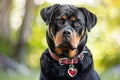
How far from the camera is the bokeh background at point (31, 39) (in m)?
2.40

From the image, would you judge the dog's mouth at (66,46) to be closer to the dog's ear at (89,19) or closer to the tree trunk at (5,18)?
the dog's ear at (89,19)

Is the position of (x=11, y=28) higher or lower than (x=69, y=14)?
higher

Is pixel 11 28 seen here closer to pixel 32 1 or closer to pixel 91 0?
pixel 32 1

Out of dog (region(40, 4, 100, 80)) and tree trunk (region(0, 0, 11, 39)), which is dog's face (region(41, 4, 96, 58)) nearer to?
dog (region(40, 4, 100, 80))

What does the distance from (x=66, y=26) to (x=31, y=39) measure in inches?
25.0

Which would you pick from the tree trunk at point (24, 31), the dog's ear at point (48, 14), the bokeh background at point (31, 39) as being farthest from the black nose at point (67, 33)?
the tree trunk at point (24, 31)

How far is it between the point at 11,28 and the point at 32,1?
0.69 feet

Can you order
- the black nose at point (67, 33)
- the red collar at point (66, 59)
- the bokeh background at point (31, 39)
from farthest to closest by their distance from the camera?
1. the bokeh background at point (31, 39)
2. the red collar at point (66, 59)
3. the black nose at point (67, 33)

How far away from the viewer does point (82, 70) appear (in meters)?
1.92

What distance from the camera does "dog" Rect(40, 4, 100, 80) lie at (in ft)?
6.16

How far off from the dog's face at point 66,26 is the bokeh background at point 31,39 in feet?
1.43

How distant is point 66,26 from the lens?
6.14 feet

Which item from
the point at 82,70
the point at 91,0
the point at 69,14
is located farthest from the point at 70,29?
the point at 91,0

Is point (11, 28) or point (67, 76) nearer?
point (67, 76)
